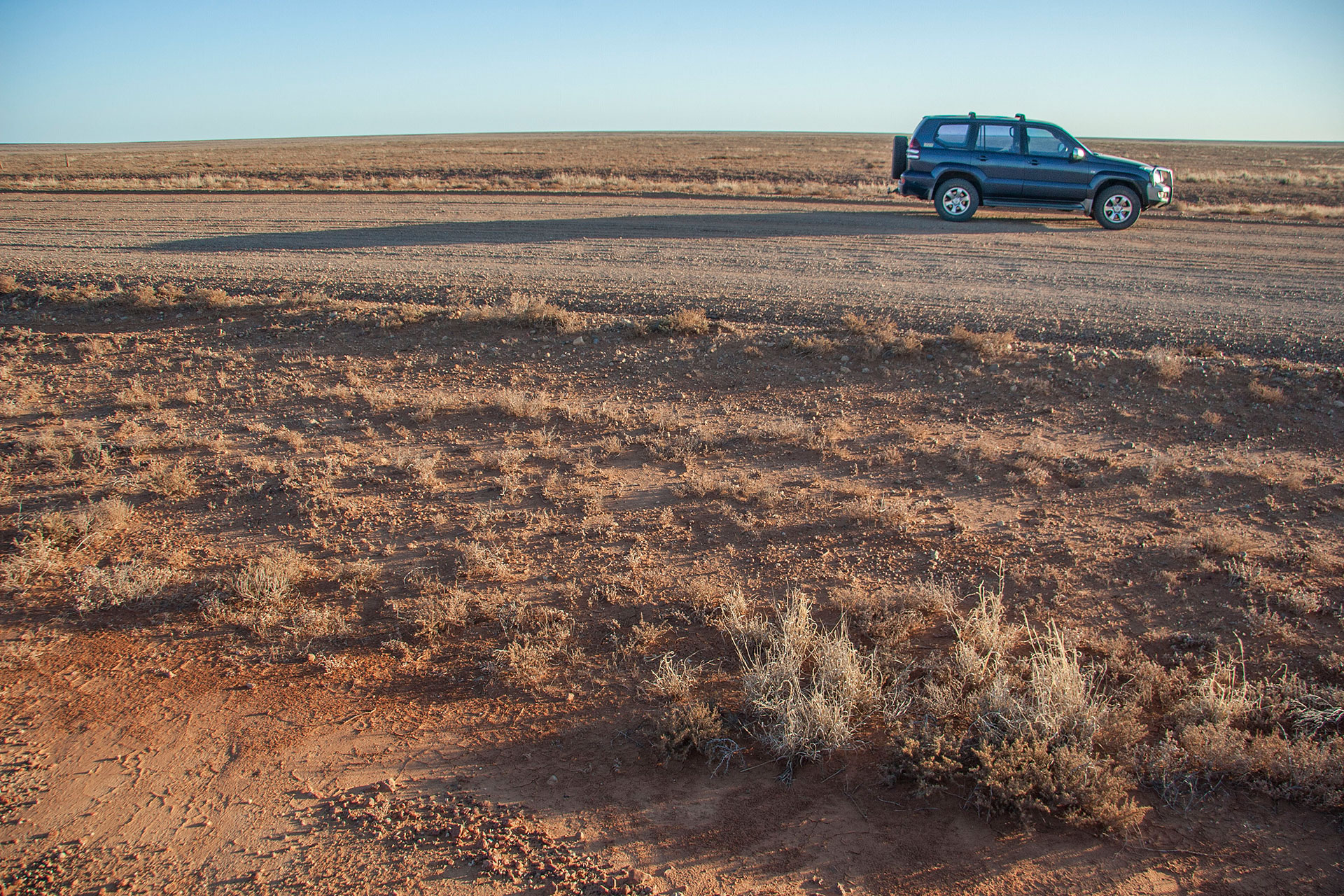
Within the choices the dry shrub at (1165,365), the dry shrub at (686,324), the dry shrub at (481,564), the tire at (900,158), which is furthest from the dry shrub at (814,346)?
the tire at (900,158)

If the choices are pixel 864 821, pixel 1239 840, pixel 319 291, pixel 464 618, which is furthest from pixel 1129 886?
pixel 319 291

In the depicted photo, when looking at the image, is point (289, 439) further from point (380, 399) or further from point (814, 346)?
point (814, 346)

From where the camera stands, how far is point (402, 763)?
3631 millimetres

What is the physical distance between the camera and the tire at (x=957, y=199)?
14.5m

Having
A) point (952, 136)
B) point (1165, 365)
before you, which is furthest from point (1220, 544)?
point (952, 136)

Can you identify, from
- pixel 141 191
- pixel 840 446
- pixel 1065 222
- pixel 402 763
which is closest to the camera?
pixel 402 763

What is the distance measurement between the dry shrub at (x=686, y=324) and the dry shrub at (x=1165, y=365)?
453 cm

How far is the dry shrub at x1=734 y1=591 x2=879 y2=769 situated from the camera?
3623 millimetres

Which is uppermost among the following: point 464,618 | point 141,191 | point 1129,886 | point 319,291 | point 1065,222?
point 141,191

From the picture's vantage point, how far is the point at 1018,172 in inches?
548

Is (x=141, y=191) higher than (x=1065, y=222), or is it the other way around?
(x=141, y=191)

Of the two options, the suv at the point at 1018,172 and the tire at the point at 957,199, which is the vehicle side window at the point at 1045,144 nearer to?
the suv at the point at 1018,172

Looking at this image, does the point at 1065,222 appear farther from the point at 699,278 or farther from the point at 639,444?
the point at 639,444

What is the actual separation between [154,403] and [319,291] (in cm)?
330
